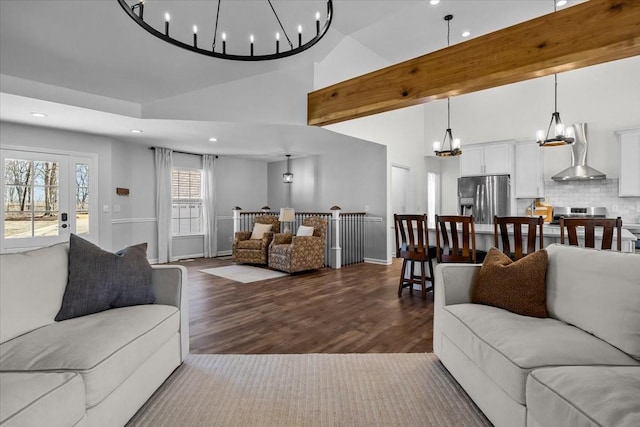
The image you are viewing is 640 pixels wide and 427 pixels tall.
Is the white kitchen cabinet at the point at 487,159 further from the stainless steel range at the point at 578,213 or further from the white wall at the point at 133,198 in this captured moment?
the white wall at the point at 133,198

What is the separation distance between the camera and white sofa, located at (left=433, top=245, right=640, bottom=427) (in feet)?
3.61

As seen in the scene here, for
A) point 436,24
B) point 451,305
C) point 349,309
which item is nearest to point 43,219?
point 349,309

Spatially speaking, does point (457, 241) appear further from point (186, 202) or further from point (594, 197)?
point (186, 202)

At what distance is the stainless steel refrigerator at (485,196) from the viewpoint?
6621mm

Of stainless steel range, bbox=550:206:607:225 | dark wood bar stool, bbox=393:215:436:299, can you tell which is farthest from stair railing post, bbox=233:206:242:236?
stainless steel range, bbox=550:206:607:225

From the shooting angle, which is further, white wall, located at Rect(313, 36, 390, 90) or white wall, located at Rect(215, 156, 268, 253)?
white wall, located at Rect(215, 156, 268, 253)

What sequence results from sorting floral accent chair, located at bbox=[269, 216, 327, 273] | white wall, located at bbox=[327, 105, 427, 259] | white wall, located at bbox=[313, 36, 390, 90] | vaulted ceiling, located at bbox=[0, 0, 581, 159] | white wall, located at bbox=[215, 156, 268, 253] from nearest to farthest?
vaulted ceiling, located at bbox=[0, 0, 581, 159] → white wall, located at bbox=[313, 36, 390, 90] → floral accent chair, located at bbox=[269, 216, 327, 273] → white wall, located at bbox=[327, 105, 427, 259] → white wall, located at bbox=[215, 156, 268, 253]

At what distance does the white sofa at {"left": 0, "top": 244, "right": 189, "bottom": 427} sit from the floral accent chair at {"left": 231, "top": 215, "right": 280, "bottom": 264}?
401 cm

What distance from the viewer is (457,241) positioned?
355 centimetres

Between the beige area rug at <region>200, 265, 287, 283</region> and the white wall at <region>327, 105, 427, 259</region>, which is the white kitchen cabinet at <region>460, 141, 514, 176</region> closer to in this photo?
the white wall at <region>327, 105, 427, 259</region>

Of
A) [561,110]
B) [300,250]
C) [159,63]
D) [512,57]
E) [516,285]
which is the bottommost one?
[300,250]

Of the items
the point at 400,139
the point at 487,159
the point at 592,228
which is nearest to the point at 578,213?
the point at 487,159

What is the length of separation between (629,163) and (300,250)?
568 centimetres

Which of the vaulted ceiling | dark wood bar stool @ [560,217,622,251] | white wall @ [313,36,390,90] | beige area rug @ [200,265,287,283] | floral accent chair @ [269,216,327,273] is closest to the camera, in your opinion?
dark wood bar stool @ [560,217,622,251]
